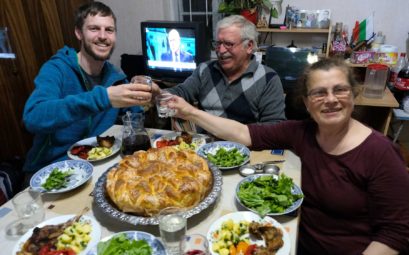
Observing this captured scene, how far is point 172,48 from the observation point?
12.0 feet

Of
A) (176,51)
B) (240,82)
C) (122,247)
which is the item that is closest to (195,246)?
(122,247)

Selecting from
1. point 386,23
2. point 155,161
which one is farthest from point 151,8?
point 155,161

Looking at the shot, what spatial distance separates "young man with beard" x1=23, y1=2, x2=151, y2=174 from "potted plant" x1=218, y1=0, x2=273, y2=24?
1.85 metres

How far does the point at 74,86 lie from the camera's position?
1919mm

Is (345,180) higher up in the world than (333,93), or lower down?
lower down

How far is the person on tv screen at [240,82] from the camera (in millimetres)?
2076

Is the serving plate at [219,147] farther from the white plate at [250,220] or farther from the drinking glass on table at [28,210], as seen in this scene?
the drinking glass on table at [28,210]

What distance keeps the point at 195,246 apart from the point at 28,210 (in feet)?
2.23

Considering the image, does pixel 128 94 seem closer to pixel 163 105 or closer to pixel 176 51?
pixel 163 105

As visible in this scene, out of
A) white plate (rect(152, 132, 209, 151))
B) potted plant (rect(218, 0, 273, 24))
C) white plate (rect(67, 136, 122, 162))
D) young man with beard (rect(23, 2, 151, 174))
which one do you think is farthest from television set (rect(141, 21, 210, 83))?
white plate (rect(67, 136, 122, 162))

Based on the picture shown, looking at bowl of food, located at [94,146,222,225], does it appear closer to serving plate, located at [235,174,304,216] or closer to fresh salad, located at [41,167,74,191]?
serving plate, located at [235,174,304,216]

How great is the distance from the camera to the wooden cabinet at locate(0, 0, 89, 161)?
2.81 meters

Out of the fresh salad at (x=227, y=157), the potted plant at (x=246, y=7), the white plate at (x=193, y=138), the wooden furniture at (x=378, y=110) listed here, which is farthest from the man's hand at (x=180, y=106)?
the potted plant at (x=246, y=7)

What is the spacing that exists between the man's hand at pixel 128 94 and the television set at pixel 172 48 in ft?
6.91
